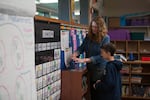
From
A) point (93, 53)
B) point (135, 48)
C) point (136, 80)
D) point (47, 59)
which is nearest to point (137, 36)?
point (135, 48)

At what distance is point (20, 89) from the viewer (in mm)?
1367

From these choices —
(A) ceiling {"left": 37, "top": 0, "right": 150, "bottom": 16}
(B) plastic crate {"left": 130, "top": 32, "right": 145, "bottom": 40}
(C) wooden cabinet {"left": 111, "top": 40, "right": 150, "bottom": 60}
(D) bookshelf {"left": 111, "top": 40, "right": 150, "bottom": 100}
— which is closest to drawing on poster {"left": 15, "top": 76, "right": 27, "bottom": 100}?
(D) bookshelf {"left": 111, "top": 40, "right": 150, "bottom": 100}

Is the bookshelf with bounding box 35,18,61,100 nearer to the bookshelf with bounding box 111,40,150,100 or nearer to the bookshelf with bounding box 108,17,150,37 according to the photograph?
the bookshelf with bounding box 111,40,150,100

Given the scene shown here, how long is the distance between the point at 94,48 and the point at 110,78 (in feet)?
1.76

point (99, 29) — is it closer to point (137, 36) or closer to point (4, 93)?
point (4, 93)

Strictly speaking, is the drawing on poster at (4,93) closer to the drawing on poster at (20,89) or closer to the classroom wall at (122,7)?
the drawing on poster at (20,89)

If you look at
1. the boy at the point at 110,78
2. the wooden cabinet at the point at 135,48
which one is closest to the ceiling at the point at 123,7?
the wooden cabinet at the point at 135,48

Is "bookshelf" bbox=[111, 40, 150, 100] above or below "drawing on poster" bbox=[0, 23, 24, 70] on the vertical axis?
below

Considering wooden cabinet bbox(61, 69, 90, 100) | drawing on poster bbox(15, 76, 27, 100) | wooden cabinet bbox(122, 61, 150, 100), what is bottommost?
wooden cabinet bbox(122, 61, 150, 100)

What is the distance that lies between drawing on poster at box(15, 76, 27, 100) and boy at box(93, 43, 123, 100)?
137cm

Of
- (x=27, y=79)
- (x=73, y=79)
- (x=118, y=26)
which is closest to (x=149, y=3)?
(x=118, y=26)

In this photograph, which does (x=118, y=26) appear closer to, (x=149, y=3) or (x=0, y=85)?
(x=149, y=3)

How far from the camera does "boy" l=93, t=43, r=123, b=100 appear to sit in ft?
8.61

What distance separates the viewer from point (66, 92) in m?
2.67
